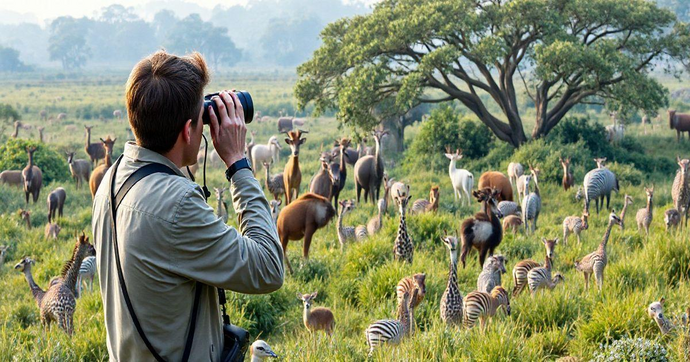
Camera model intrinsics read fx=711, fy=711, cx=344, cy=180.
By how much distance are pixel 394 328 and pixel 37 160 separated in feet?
50.1

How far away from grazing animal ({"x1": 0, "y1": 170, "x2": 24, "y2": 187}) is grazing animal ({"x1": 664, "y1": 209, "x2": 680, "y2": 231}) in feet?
47.1

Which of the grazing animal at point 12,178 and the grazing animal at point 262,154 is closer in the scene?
the grazing animal at point 12,178

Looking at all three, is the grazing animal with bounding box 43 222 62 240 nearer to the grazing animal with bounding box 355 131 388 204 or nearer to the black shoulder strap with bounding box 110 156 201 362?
the grazing animal with bounding box 355 131 388 204

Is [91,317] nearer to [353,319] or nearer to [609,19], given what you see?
[353,319]

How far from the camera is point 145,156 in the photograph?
265cm

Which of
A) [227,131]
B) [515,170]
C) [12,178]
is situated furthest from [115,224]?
[12,178]

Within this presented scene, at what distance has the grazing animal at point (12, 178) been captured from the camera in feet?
57.0

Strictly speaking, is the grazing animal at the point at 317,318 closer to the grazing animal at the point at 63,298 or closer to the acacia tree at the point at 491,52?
the grazing animal at the point at 63,298

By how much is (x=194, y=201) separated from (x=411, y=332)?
402 cm

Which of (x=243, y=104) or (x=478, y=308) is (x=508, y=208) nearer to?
(x=478, y=308)

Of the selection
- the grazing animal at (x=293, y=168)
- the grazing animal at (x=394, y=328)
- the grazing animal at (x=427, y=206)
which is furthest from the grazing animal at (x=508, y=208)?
the grazing animal at (x=394, y=328)

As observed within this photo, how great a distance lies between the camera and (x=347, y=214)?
44.1ft

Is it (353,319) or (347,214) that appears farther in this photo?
(347,214)

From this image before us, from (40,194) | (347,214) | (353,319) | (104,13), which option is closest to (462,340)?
(353,319)
